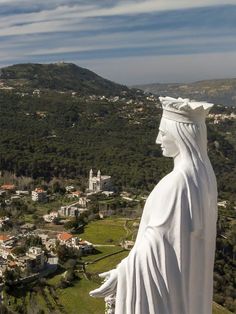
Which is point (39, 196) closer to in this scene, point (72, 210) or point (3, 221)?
point (72, 210)

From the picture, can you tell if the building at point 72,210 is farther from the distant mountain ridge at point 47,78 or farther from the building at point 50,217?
the distant mountain ridge at point 47,78

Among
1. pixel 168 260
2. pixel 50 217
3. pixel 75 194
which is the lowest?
pixel 75 194

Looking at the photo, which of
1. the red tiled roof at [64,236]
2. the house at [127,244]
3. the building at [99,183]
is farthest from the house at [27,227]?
the building at [99,183]

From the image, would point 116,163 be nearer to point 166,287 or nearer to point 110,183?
point 110,183

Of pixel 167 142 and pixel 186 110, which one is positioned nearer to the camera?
pixel 186 110

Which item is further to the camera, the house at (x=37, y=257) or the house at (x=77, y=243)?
the house at (x=77, y=243)

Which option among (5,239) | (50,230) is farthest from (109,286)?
(50,230)

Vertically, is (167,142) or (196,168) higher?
(167,142)

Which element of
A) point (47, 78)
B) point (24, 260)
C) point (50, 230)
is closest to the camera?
point (24, 260)
